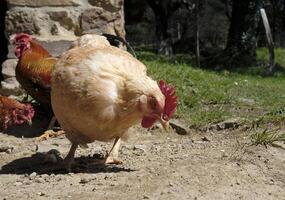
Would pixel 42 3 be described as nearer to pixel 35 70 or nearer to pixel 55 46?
pixel 55 46

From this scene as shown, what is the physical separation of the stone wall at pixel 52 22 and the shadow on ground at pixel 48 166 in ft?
6.56

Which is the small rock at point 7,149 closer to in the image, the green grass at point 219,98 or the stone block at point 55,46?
the stone block at point 55,46

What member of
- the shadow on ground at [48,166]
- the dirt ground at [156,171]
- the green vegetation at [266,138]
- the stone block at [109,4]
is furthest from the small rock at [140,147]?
the stone block at [109,4]

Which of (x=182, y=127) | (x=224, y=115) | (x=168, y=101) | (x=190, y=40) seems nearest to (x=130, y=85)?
(x=168, y=101)

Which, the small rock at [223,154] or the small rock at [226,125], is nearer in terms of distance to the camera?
the small rock at [223,154]

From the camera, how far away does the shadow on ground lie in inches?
181

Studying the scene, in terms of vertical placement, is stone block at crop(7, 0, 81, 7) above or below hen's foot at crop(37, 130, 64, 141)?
above

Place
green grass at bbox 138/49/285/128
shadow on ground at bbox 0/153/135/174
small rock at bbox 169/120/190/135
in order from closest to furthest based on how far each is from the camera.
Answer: shadow on ground at bbox 0/153/135/174 → small rock at bbox 169/120/190/135 → green grass at bbox 138/49/285/128

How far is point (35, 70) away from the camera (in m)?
5.82

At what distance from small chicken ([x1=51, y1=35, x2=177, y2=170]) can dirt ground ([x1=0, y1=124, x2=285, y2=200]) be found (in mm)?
383

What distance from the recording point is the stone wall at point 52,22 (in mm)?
6883

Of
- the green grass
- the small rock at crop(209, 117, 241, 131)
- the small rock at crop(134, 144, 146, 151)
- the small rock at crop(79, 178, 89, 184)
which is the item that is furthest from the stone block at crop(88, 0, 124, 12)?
the small rock at crop(79, 178, 89, 184)

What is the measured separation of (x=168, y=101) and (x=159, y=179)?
56cm

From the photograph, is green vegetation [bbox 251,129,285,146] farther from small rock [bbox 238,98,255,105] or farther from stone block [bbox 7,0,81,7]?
stone block [bbox 7,0,81,7]
